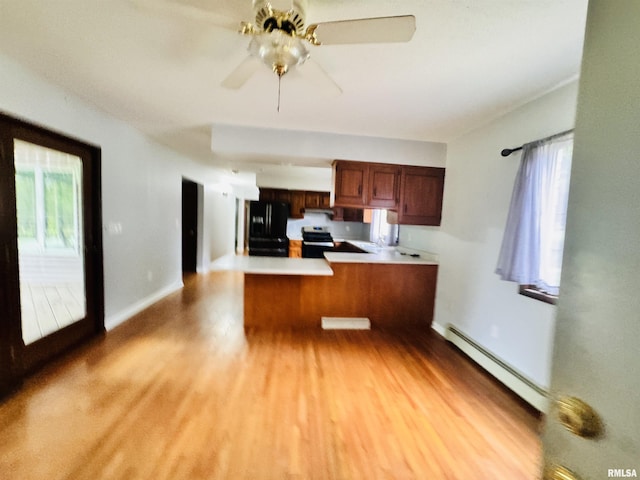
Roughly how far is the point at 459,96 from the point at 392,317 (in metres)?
2.58

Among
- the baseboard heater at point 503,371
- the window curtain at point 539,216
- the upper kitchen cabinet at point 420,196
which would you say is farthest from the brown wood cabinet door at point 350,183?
the baseboard heater at point 503,371

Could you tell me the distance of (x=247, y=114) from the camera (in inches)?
107

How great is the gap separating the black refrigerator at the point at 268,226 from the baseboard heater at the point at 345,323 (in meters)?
3.37

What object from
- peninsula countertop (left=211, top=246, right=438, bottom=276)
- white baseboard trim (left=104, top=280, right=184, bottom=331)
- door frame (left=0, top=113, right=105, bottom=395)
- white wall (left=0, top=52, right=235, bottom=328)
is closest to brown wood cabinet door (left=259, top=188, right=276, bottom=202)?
white wall (left=0, top=52, right=235, bottom=328)

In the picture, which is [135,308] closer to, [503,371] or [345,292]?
[345,292]

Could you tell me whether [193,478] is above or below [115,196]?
below

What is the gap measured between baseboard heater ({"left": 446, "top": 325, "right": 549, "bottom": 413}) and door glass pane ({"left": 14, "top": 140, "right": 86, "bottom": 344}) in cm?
381

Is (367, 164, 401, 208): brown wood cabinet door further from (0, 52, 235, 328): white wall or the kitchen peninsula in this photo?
(0, 52, 235, 328): white wall

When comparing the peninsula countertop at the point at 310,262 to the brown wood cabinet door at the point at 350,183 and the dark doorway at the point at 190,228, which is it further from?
the dark doorway at the point at 190,228

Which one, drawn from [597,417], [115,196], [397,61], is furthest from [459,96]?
[115,196]

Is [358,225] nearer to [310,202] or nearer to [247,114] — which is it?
[310,202]

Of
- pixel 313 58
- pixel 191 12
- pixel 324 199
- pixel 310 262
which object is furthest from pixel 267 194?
pixel 191 12

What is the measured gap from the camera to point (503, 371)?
2.32m

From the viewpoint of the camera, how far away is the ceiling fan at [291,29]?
1.16m
